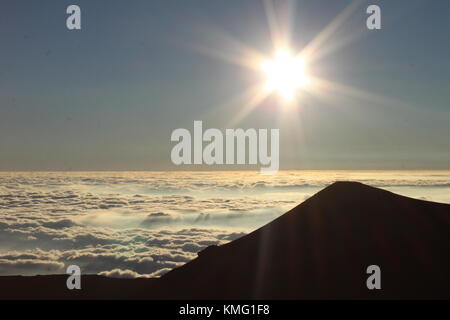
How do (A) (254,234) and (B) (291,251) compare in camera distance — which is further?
(A) (254,234)

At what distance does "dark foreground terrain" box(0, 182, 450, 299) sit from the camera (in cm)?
2820

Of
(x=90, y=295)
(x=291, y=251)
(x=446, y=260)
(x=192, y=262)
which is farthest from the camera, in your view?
(x=90, y=295)

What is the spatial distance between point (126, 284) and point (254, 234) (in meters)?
15.3

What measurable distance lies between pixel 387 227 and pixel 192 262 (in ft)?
51.4

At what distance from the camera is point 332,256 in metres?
31.0

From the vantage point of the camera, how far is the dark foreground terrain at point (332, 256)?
92.5ft

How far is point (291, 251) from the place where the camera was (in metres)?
32.4

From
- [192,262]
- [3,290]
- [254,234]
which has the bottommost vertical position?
[3,290]
